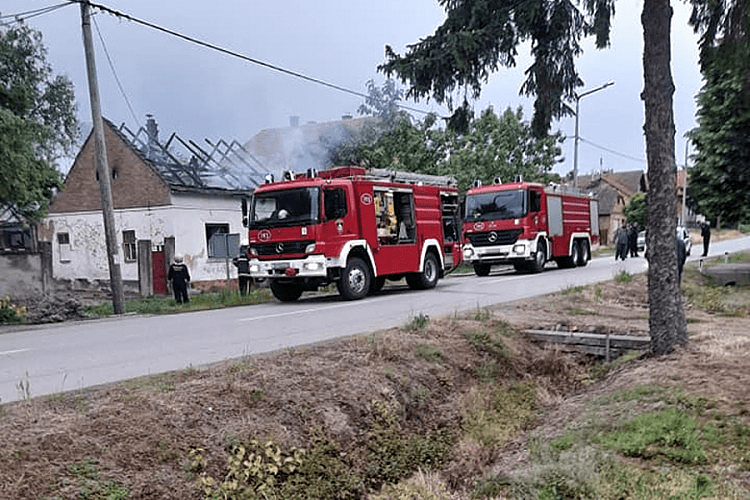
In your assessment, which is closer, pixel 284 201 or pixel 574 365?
pixel 574 365

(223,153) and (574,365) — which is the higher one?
(223,153)

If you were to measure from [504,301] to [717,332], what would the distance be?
4.38 meters

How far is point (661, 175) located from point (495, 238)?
13157 millimetres

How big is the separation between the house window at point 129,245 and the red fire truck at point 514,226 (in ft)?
42.9

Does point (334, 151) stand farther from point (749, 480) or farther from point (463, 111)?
point (749, 480)

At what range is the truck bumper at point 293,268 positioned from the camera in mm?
13039

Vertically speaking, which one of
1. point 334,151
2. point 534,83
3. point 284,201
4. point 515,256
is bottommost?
point 515,256

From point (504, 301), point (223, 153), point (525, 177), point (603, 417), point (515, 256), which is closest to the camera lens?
point (603, 417)

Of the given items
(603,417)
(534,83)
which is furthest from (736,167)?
(603,417)

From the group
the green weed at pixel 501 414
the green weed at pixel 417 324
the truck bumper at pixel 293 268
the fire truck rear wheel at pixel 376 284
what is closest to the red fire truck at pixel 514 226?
the fire truck rear wheel at pixel 376 284

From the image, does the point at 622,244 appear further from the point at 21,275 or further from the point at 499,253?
the point at 21,275

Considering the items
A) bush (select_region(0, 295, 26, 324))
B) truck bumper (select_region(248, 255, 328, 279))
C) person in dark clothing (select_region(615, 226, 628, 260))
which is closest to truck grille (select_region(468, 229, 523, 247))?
truck bumper (select_region(248, 255, 328, 279))

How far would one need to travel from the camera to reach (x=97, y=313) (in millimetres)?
14656

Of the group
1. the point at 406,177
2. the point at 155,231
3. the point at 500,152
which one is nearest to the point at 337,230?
the point at 406,177
